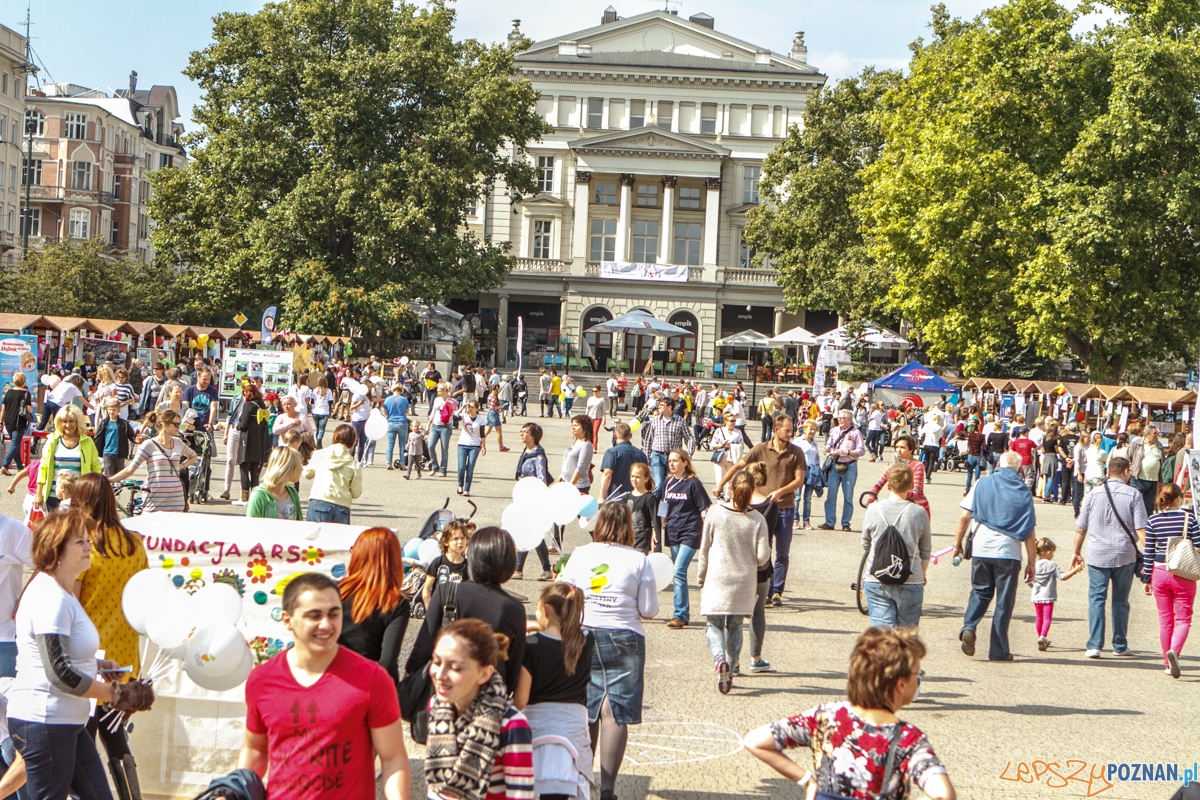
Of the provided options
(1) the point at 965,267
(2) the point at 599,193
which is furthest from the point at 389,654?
(2) the point at 599,193

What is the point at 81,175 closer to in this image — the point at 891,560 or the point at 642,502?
the point at 642,502

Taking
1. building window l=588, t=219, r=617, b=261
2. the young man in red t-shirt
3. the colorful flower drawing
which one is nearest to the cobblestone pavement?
the colorful flower drawing

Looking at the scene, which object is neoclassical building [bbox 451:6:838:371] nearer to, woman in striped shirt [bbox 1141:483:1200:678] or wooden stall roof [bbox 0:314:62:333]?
wooden stall roof [bbox 0:314:62:333]

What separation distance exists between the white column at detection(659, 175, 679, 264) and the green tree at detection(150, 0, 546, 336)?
2185cm

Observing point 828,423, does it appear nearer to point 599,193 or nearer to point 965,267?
point 965,267

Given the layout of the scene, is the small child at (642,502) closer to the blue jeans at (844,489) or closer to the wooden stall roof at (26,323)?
the blue jeans at (844,489)

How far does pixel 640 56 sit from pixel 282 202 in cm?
3225

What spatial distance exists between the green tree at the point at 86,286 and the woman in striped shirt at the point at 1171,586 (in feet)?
146

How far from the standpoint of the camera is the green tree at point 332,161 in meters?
43.1

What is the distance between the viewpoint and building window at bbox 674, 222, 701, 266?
68.6m

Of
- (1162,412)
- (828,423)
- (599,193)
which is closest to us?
(1162,412)

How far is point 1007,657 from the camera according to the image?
10172 millimetres

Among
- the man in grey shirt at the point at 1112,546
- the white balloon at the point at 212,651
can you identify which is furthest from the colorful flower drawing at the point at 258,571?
the man in grey shirt at the point at 1112,546

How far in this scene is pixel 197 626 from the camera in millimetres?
5113
